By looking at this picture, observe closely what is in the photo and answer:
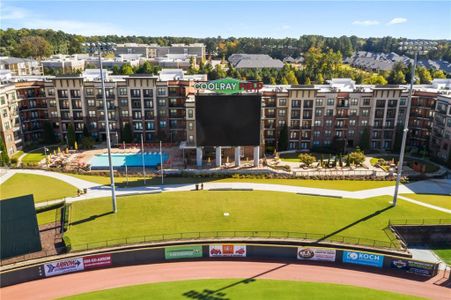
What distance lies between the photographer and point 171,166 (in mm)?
75812

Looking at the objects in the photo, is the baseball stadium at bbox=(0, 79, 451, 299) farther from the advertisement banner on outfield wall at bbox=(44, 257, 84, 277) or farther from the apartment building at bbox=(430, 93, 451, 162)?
the apartment building at bbox=(430, 93, 451, 162)

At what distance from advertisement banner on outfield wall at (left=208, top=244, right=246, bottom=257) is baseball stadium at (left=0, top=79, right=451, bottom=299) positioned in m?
0.14

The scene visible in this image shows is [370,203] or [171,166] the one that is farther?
[171,166]

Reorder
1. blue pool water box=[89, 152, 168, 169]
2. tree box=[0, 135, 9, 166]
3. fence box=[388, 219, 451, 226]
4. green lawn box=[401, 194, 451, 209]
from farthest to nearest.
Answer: blue pool water box=[89, 152, 168, 169] → tree box=[0, 135, 9, 166] → green lawn box=[401, 194, 451, 209] → fence box=[388, 219, 451, 226]

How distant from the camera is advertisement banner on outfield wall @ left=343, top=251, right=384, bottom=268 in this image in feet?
151

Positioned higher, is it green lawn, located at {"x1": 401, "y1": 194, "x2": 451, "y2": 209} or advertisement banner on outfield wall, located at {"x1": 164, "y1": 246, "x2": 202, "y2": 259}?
green lawn, located at {"x1": 401, "y1": 194, "x2": 451, "y2": 209}

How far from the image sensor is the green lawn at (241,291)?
3997cm

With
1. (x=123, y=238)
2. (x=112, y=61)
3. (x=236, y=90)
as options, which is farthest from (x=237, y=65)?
(x=123, y=238)

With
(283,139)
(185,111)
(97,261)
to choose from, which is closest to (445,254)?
(283,139)

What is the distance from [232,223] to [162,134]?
48.3 meters

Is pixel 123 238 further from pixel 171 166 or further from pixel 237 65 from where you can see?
pixel 237 65

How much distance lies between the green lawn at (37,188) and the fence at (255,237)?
18.6m

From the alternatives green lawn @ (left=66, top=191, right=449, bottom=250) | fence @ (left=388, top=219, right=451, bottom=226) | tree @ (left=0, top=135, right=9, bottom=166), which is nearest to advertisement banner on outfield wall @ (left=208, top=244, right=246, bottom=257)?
green lawn @ (left=66, top=191, right=449, bottom=250)

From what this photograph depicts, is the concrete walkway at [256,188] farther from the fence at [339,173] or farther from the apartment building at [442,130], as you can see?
the apartment building at [442,130]
